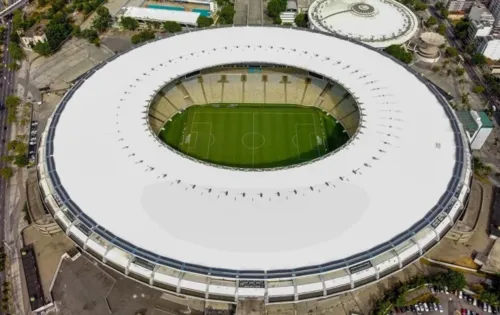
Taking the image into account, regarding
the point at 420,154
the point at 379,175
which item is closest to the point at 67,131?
the point at 379,175

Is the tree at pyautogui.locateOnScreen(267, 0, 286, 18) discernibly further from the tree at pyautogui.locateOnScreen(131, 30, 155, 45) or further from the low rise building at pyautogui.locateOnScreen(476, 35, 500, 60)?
the low rise building at pyautogui.locateOnScreen(476, 35, 500, 60)

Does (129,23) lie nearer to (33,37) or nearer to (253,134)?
(33,37)

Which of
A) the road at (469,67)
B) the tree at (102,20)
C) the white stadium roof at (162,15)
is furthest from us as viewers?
the white stadium roof at (162,15)

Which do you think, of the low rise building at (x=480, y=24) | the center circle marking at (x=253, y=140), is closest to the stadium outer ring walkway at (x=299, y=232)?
the center circle marking at (x=253, y=140)

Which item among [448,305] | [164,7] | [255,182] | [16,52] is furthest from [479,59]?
[16,52]

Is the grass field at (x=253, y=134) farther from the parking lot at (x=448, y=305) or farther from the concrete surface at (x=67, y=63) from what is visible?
Answer: the concrete surface at (x=67, y=63)

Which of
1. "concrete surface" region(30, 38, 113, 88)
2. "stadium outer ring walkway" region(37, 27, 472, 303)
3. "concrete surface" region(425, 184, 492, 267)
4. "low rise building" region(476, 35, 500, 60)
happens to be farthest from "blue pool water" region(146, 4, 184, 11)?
"concrete surface" region(425, 184, 492, 267)
